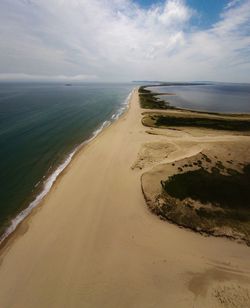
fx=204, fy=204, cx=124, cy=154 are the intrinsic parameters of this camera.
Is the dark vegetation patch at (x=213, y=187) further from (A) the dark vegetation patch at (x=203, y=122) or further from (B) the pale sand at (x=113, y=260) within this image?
(A) the dark vegetation patch at (x=203, y=122)

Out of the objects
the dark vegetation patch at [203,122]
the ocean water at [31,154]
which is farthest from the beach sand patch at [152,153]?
the dark vegetation patch at [203,122]

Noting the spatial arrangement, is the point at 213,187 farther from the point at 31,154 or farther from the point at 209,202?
the point at 31,154

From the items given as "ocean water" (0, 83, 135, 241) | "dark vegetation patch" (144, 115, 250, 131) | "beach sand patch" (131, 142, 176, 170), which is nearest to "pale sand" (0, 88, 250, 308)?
"ocean water" (0, 83, 135, 241)

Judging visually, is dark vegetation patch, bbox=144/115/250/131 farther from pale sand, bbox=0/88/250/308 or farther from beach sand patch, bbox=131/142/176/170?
pale sand, bbox=0/88/250/308

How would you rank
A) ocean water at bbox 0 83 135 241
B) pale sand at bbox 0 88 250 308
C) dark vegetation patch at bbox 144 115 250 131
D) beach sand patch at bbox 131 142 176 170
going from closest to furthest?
pale sand at bbox 0 88 250 308 → ocean water at bbox 0 83 135 241 → beach sand patch at bbox 131 142 176 170 → dark vegetation patch at bbox 144 115 250 131

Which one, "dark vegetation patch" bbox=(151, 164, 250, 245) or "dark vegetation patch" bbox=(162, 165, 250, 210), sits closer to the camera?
"dark vegetation patch" bbox=(151, 164, 250, 245)

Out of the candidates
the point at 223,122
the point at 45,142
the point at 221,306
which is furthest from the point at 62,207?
the point at 223,122
